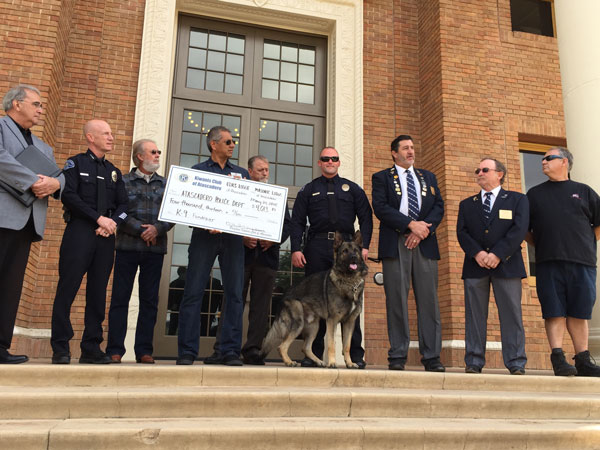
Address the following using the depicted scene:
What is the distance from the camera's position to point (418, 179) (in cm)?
534

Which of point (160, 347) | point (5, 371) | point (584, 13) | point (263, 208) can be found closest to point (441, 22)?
A: point (584, 13)

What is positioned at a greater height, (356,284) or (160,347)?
(356,284)

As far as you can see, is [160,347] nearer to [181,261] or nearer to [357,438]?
[181,261]

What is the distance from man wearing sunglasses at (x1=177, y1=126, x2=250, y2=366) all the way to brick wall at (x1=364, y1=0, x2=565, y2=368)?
3.53 meters

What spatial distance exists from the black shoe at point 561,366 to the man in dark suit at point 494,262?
0.28 meters

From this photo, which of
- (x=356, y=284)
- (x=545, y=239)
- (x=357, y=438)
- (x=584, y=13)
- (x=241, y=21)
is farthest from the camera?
(x=241, y=21)

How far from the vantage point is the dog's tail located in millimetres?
5012

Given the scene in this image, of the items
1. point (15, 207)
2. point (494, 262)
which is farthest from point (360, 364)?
point (15, 207)

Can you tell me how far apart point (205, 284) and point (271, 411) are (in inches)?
67.6

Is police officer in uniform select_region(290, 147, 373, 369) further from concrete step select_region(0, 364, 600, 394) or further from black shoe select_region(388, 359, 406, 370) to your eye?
concrete step select_region(0, 364, 600, 394)

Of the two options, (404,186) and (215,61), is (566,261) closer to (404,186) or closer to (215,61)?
(404,186)

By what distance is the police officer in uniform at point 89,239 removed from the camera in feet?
14.6

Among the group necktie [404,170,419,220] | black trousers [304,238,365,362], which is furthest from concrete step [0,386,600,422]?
necktie [404,170,419,220]

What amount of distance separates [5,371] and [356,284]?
2869mm
